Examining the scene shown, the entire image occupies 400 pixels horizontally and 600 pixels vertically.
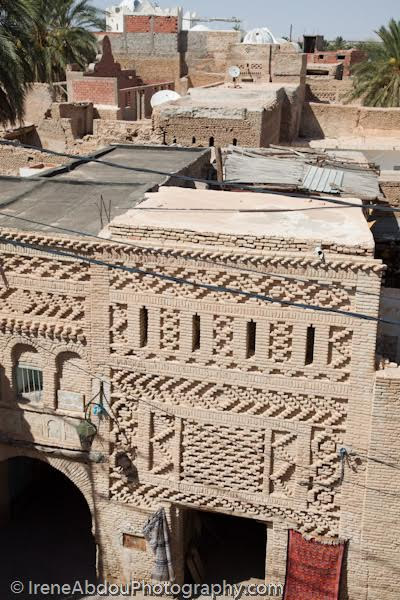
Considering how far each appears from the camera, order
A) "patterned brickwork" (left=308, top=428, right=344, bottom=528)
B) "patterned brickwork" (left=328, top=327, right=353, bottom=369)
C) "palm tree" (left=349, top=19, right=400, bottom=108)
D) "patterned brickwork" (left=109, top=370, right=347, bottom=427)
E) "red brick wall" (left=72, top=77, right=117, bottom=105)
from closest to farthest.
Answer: "patterned brickwork" (left=328, top=327, right=353, bottom=369) < "patterned brickwork" (left=109, top=370, right=347, bottom=427) < "patterned brickwork" (left=308, top=428, right=344, bottom=528) < "red brick wall" (left=72, top=77, right=117, bottom=105) < "palm tree" (left=349, top=19, right=400, bottom=108)

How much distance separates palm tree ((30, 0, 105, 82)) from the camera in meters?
35.8

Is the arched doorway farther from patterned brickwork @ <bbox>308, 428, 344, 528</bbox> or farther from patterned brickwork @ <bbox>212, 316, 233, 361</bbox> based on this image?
patterned brickwork @ <bbox>212, 316, 233, 361</bbox>

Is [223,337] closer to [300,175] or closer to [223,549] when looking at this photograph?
[223,549]

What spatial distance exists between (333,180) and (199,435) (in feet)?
20.7

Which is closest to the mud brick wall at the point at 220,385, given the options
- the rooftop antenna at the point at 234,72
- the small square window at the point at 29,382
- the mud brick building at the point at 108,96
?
the small square window at the point at 29,382

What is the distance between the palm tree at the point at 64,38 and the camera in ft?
117

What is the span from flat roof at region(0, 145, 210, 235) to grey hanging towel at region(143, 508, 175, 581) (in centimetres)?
Answer: 467

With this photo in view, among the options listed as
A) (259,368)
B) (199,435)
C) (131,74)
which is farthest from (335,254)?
(131,74)

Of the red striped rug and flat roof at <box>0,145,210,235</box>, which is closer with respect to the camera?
the red striped rug

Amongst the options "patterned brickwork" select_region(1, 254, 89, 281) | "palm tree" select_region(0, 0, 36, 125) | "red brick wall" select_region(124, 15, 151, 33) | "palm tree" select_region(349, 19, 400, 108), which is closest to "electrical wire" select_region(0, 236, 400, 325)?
"patterned brickwork" select_region(1, 254, 89, 281)

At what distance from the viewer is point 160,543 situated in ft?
39.4

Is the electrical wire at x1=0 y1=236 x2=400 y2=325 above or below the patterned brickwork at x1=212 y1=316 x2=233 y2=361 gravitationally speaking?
above

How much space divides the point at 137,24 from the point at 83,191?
37.0 m

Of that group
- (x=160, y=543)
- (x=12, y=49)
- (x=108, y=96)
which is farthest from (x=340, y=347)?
(x=108, y=96)
